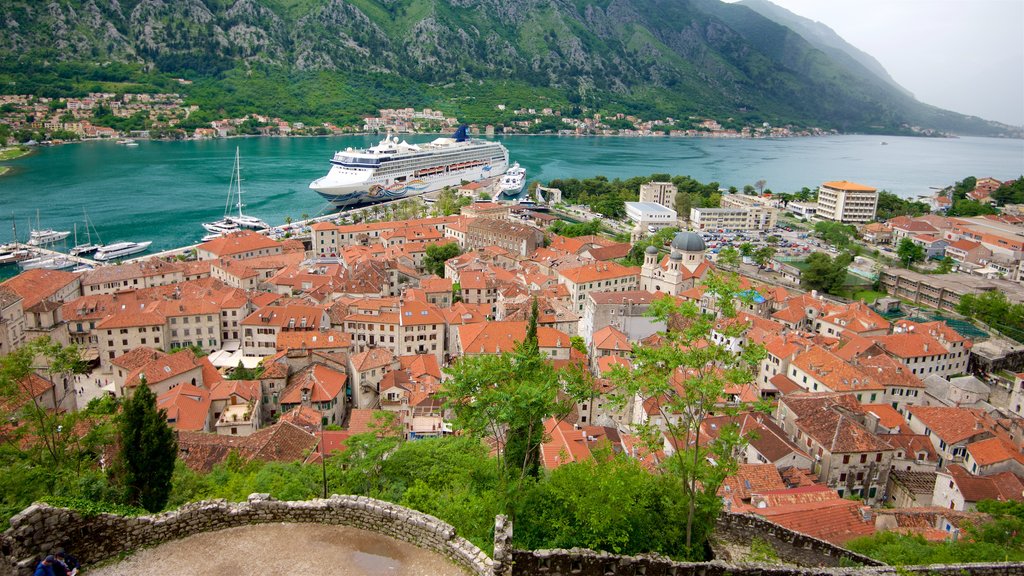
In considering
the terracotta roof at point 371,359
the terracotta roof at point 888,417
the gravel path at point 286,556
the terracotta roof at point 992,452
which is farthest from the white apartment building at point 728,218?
the gravel path at point 286,556

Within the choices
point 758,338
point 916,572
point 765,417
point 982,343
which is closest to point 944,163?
point 982,343

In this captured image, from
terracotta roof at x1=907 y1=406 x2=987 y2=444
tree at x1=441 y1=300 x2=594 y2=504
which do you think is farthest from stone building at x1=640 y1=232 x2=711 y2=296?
tree at x1=441 y1=300 x2=594 y2=504

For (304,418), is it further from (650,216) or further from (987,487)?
(650,216)

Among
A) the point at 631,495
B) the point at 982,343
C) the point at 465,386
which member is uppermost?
the point at 465,386

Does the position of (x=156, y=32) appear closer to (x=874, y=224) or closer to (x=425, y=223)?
(x=425, y=223)

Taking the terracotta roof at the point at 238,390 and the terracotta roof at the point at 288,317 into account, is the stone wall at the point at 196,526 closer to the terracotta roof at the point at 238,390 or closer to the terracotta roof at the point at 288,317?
the terracotta roof at the point at 238,390

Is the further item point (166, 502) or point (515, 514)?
point (166, 502)

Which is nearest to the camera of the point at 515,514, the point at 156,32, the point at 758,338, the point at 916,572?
the point at 916,572
